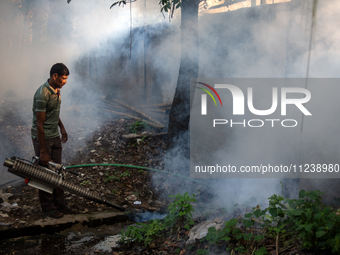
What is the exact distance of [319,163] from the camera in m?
3.22

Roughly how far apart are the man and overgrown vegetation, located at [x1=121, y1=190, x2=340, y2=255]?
4.19 ft

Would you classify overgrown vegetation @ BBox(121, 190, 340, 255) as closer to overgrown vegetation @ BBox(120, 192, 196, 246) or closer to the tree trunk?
overgrown vegetation @ BBox(120, 192, 196, 246)

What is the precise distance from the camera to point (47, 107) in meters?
3.36

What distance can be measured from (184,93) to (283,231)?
3.21m

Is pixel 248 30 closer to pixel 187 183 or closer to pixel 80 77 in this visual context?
pixel 187 183

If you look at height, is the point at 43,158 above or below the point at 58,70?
below

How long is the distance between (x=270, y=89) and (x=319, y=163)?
167 cm

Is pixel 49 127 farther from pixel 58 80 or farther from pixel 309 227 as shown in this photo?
pixel 309 227

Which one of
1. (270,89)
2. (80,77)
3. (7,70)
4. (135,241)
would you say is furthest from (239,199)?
(7,70)

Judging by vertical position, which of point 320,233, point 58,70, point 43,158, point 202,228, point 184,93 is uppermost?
point 58,70

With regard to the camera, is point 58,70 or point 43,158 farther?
point 58,70

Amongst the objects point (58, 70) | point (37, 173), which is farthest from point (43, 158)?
point (58, 70)

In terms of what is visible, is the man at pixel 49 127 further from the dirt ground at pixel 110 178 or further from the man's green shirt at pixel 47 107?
the dirt ground at pixel 110 178

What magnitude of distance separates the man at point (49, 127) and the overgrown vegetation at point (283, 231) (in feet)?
4.19
